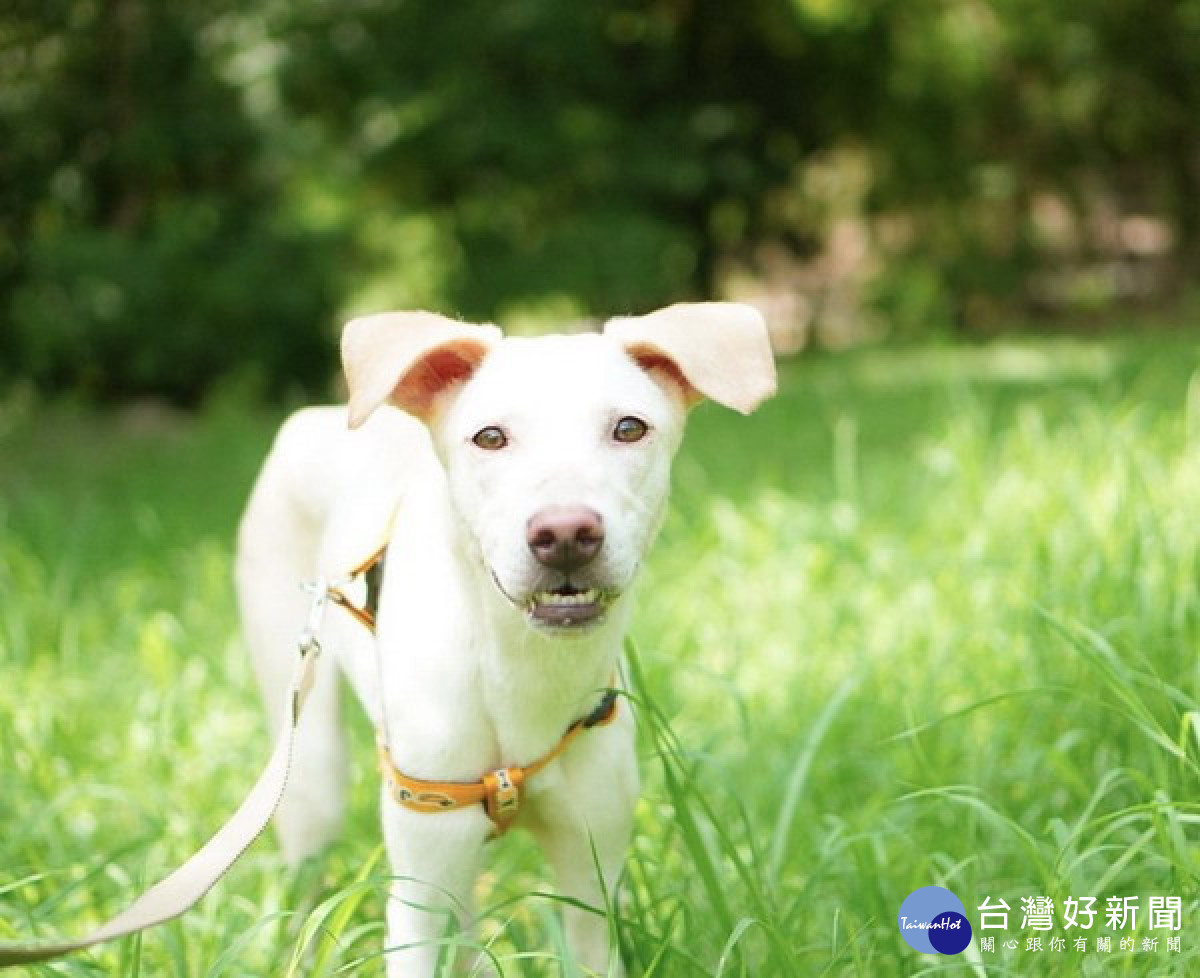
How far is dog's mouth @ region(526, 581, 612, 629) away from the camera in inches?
75.6

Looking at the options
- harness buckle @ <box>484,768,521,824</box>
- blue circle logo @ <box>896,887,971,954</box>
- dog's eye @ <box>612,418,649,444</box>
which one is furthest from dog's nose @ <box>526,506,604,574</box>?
blue circle logo @ <box>896,887,971,954</box>

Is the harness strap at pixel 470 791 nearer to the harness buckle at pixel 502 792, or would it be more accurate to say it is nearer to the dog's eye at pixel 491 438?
the harness buckle at pixel 502 792

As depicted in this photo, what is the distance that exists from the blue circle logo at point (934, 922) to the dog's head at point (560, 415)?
2.53 ft

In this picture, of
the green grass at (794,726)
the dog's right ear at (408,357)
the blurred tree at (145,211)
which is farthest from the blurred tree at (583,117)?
Result: the dog's right ear at (408,357)

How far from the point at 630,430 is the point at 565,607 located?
0.85 ft

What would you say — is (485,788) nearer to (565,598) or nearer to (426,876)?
(426,876)

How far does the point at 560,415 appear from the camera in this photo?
1.96m

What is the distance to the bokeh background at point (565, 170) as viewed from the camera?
10.0 meters

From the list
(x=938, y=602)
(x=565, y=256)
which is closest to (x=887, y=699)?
(x=938, y=602)

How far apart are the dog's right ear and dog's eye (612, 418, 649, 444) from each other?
0.88 ft

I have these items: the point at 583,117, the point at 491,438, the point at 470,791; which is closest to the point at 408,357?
the point at 491,438

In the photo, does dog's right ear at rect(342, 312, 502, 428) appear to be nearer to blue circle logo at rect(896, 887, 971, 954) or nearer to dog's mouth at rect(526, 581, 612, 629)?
dog's mouth at rect(526, 581, 612, 629)

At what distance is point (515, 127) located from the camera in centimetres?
1220

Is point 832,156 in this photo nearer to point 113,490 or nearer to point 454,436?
point 113,490
